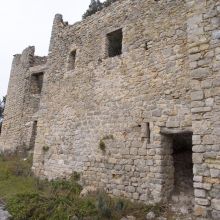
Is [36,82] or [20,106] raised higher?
[36,82]

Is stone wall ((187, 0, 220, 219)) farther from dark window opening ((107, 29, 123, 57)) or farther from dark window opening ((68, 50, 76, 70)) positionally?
dark window opening ((68, 50, 76, 70))

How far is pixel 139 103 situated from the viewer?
26.3ft

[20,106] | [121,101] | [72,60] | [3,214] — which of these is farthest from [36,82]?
[3,214]

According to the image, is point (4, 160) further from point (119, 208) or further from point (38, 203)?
point (119, 208)

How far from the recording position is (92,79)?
987 centimetres

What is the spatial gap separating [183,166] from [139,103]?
2106 mm

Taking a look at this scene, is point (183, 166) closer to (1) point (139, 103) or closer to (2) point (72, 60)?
(1) point (139, 103)

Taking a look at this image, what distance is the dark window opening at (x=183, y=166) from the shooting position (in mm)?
7285

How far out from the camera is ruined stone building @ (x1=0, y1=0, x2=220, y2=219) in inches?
229

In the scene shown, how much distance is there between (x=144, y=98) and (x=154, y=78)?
0.59 m

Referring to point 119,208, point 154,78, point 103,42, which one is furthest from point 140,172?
point 103,42

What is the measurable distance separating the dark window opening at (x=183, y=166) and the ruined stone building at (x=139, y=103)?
0.08 ft

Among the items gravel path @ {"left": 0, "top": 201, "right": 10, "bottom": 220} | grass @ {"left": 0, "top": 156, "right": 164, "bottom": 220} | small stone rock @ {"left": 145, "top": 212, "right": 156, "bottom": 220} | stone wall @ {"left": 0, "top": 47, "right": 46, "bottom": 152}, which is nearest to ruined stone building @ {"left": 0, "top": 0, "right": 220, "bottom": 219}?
grass @ {"left": 0, "top": 156, "right": 164, "bottom": 220}

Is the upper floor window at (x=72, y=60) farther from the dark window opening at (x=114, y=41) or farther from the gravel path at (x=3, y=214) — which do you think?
the gravel path at (x=3, y=214)
